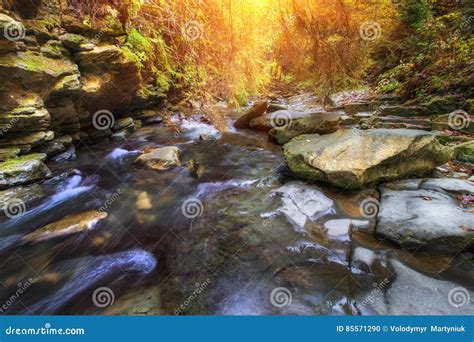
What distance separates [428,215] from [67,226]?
597 centimetres

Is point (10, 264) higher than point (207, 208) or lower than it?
higher

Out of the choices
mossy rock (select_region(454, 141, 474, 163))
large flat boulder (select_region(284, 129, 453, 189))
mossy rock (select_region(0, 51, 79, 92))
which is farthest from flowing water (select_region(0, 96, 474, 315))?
mossy rock (select_region(454, 141, 474, 163))

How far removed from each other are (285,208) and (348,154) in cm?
173

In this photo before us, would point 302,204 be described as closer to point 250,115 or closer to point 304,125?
point 304,125

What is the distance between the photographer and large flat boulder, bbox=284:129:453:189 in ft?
16.2

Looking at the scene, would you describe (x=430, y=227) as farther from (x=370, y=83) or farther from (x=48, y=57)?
(x=370, y=83)

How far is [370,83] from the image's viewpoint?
41.0 ft

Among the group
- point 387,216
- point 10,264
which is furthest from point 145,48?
point 387,216

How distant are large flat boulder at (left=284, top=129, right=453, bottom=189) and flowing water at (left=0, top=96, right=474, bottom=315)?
349 millimetres

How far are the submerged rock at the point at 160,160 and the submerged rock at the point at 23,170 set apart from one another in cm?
227

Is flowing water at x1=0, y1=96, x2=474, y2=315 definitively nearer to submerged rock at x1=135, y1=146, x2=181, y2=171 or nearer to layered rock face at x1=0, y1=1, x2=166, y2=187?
submerged rock at x1=135, y1=146, x2=181, y2=171

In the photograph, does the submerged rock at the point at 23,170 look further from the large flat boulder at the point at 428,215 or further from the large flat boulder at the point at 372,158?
the large flat boulder at the point at 428,215

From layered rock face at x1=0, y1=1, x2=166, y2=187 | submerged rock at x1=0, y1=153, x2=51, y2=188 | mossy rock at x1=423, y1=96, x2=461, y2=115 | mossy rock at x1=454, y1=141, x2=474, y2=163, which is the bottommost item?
mossy rock at x1=454, y1=141, x2=474, y2=163

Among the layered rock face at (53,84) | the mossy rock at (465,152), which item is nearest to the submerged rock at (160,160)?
the layered rock face at (53,84)
